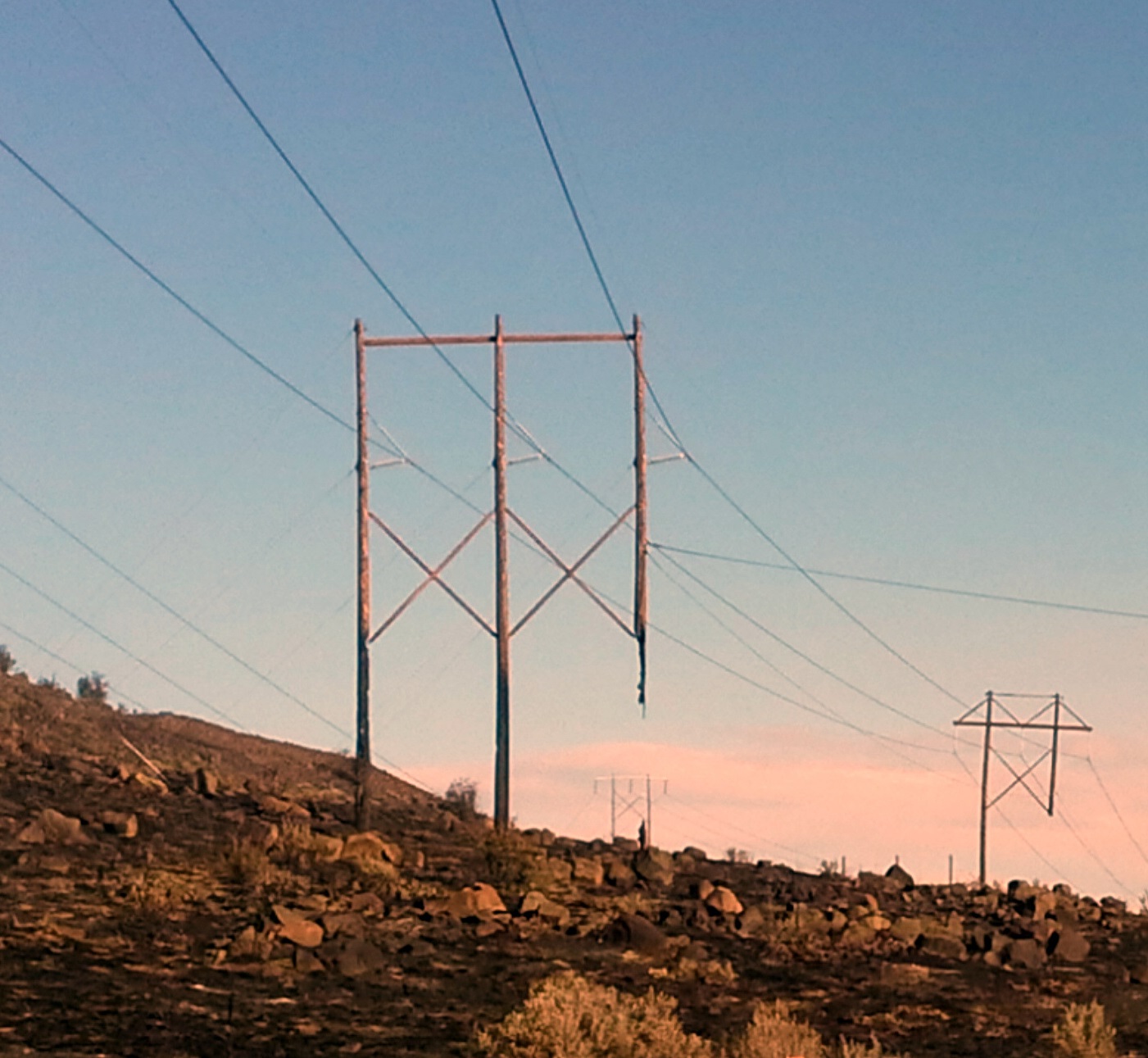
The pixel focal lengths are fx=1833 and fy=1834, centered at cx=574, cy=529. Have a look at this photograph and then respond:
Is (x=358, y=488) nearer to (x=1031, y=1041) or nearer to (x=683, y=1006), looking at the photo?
(x=683, y=1006)

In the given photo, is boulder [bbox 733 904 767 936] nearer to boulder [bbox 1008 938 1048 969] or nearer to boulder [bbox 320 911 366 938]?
boulder [bbox 1008 938 1048 969]

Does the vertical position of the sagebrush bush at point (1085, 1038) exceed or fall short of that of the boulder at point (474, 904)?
it falls short

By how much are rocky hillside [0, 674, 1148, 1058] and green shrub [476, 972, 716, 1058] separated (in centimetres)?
118

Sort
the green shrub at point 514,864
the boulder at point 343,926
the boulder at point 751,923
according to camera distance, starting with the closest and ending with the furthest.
Answer: the boulder at point 343,926 < the boulder at point 751,923 < the green shrub at point 514,864

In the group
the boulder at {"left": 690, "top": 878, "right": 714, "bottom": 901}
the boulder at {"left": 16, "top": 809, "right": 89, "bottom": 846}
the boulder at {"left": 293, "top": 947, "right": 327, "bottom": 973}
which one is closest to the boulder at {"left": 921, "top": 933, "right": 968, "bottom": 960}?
the boulder at {"left": 690, "top": 878, "right": 714, "bottom": 901}

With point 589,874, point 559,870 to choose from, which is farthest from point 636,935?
point 589,874

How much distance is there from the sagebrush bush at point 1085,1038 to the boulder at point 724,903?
34.2 ft

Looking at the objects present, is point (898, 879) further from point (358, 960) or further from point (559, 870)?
point (358, 960)

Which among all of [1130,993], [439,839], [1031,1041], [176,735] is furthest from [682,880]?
[176,735]

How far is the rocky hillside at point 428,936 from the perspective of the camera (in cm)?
2125

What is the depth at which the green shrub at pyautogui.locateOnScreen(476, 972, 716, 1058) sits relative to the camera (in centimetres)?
1859

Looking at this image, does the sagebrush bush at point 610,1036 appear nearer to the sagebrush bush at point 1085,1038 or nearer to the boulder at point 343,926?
the sagebrush bush at point 1085,1038

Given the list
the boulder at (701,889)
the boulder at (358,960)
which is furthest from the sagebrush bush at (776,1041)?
the boulder at (701,889)

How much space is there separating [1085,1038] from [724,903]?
11567 mm
